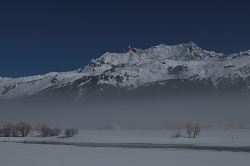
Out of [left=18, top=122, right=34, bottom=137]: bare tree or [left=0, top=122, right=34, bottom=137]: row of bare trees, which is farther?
[left=0, top=122, right=34, bottom=137]: row of bare trees

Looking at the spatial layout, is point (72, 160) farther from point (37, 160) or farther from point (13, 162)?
point (13, 162)

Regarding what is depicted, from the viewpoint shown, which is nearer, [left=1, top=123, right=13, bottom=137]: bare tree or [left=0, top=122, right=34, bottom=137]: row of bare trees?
[left=1, top=123, right=13, bottom=137]: bare tree

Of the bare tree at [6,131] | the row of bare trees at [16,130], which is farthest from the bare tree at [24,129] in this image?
the bare tree at [6,131]

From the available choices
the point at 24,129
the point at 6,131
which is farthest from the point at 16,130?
the point at 24,129

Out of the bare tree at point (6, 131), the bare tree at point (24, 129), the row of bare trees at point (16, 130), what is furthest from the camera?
the row of bare trees at point (16, 130)

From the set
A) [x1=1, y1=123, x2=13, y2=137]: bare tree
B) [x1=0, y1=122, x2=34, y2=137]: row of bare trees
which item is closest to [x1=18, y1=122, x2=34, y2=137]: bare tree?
[x1=0, y1=122, x2=34, y2=137]: row of bare trees

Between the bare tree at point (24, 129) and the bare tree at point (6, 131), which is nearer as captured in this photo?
the bare tree at point (6, 131)

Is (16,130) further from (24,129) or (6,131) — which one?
A: (24,129)

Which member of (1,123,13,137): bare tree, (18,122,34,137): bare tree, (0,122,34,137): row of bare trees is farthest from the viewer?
(0,122,34,137): row of bare trees

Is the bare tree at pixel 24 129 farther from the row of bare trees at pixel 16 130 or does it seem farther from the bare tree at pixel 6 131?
the bare tree at pixel 6 131

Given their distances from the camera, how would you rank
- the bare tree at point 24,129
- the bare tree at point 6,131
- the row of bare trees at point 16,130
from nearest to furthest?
the bare tree at point 6,131 → the bare tree at point 24,129 → the row of bare trees at point 16,130

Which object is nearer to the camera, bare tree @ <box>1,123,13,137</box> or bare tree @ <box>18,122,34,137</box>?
bare tree @ <box>1,123,13,137</box>

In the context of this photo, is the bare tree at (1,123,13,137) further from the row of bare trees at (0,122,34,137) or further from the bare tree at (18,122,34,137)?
the bare tree at (18,122,34,137)

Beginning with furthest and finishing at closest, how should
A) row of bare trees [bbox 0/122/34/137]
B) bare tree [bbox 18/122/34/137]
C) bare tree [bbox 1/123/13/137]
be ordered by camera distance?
row of bare trees [bbox 0/122/34/137] < bare tree [bbox 18/122/34/137] < bare tree [bbox 1/123/13/137]
